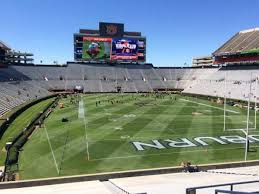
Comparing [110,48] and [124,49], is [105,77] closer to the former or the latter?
[110,48]

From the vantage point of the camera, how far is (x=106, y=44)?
420 ft

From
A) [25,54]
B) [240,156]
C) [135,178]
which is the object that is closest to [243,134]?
[240,156]

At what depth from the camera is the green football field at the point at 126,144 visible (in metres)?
31.3

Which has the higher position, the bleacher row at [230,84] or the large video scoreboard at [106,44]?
the large video scoreboard at [106,44]

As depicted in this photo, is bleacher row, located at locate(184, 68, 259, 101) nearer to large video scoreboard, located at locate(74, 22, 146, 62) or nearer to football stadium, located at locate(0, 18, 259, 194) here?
football stadium, located at locate(0, 18, 259, 194)

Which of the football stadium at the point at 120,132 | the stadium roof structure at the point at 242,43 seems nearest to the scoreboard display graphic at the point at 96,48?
the football stadium at the point at 120,132

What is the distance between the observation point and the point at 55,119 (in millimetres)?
57062

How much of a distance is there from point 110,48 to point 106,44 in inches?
80.0

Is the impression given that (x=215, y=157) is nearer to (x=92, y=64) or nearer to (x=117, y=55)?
(x=117, y=55)

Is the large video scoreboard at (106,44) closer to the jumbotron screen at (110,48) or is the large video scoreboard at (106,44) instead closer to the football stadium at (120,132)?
the jumbotron screen at (110,48)

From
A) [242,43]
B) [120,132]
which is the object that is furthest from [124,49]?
[120,132]

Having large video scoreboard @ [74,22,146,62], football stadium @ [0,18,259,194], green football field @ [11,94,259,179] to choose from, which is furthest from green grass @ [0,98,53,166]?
large video scoreboard @ [74,22,146,62]

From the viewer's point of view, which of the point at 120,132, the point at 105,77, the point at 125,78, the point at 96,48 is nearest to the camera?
Result: the point at 120,132

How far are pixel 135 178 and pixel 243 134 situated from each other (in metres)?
25.9
